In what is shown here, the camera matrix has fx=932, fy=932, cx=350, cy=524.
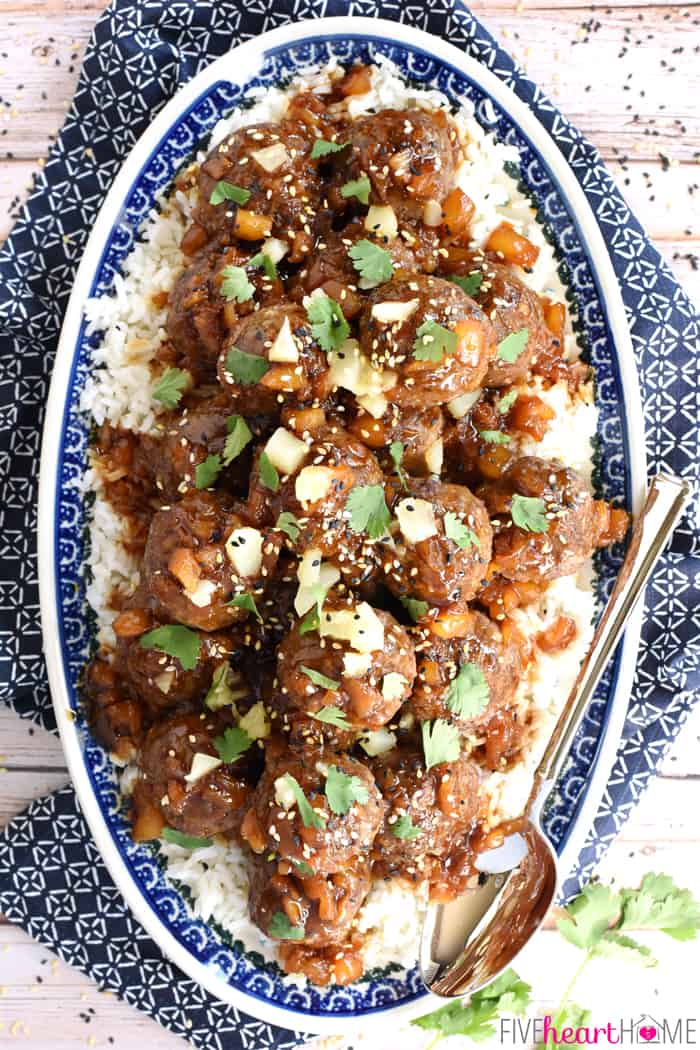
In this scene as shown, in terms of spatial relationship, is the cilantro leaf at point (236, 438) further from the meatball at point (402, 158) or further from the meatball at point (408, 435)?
the meatball at point (402, 158)

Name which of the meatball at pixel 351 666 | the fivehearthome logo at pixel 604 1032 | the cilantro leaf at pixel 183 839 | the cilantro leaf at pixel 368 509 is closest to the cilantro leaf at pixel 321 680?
the meatball at pixel 351 666

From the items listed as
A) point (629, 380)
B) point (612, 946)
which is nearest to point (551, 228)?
point (629, 380)

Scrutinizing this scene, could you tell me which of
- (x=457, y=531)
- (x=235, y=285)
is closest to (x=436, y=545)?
(x=457, y=531)

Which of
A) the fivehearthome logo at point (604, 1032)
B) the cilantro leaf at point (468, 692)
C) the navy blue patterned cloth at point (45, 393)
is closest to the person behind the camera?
the cilantro leaf at point (468, 692)

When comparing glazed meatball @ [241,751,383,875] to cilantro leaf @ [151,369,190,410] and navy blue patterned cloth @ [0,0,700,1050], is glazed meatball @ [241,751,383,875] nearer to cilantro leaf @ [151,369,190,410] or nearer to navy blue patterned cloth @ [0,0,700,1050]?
navy blue patterned cloth @ [0,0,700,1050]

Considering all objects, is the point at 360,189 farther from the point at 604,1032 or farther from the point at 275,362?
the point at 604,1032

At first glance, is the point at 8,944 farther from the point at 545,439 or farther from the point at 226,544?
the point at 545,439
